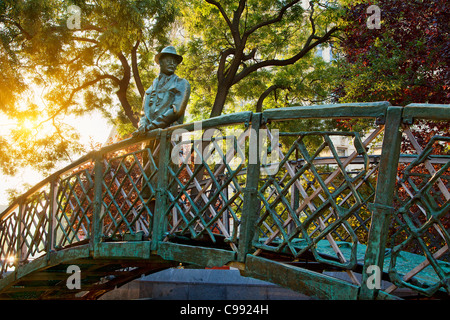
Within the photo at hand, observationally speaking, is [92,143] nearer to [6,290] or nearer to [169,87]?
[6,290]

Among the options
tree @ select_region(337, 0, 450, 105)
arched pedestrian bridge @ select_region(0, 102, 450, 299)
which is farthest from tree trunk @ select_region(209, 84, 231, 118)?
arched pedestrian bridge @ select_region(0, 102, 450, 299)

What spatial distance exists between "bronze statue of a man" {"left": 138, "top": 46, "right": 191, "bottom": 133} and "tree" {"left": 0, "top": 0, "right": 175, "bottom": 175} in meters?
5.96

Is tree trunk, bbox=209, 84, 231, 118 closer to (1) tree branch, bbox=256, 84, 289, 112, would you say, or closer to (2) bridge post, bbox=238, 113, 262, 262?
(1) tree branch, bbox=256, 84, 289, 112

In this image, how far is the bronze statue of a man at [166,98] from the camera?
5.68 m

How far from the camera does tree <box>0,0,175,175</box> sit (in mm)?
11750

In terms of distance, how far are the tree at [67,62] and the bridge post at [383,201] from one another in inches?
370

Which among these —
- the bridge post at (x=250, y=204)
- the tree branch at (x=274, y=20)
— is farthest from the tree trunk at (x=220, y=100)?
the bridge post at (x=250, y=204)

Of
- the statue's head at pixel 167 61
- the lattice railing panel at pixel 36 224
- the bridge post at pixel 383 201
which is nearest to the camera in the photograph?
the bridge post at pixel 383 201

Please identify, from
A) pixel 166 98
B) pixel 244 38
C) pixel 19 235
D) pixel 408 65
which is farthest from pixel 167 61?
pixel 244 38

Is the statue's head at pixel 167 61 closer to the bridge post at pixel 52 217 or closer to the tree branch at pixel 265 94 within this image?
the bridge post at pixel 52 217

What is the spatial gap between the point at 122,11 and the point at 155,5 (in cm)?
96

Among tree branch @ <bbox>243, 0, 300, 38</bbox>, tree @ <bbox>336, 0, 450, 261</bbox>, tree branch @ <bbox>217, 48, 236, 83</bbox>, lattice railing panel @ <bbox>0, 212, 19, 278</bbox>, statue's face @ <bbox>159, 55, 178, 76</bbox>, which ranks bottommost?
lattice railing panel @ <bbox>0, 212, 19, 278</bbox>

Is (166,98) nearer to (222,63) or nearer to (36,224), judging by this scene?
(36,224)

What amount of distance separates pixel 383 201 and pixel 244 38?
11388 millimetres
